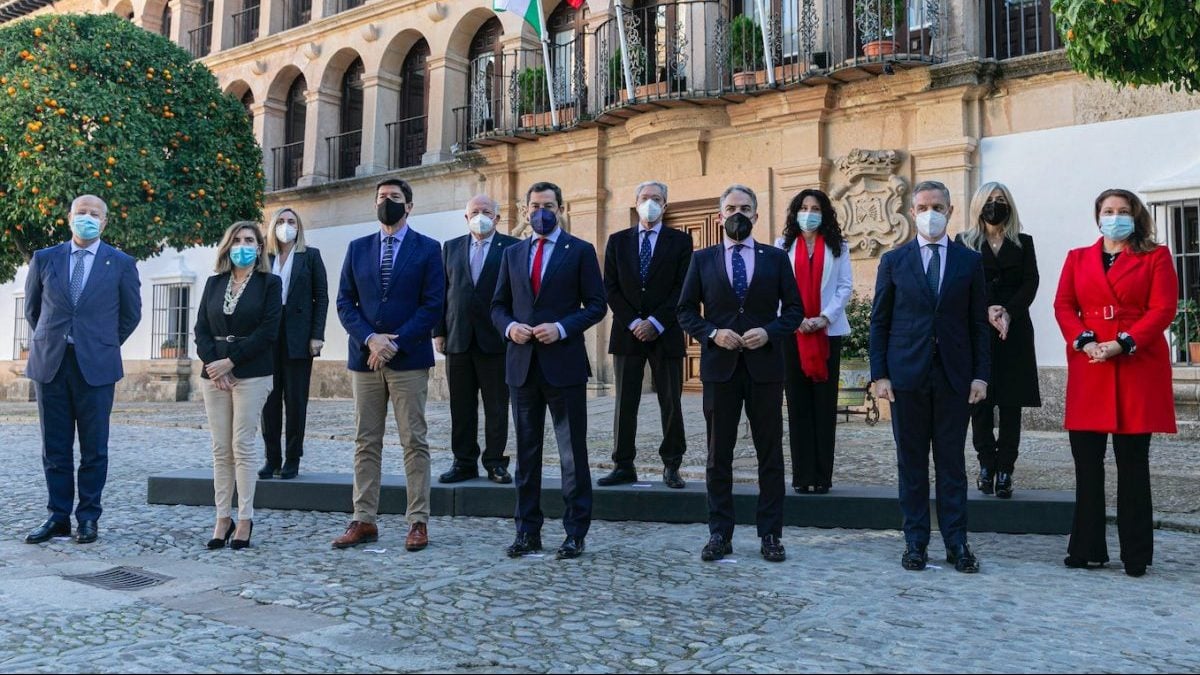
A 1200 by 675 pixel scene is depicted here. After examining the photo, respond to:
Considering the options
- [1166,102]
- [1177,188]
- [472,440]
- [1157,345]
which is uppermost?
[1166,102]

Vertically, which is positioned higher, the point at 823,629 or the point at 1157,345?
the point at 1157,345

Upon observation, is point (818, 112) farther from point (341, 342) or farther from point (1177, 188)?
point (341, 342)

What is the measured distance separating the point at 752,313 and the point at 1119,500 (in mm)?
2041

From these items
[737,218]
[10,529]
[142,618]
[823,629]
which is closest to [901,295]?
[737,218]

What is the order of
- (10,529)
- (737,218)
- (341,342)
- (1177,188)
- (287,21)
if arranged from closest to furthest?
(737,218)
(10,529)
(1177,188)
(341,342)
(287,21)

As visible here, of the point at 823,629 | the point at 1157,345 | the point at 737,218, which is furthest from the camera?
the point at 737,218

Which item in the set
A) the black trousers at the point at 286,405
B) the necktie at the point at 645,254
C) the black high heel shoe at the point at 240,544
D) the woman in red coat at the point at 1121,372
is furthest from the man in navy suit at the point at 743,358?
the black trousers at the point at 286,405

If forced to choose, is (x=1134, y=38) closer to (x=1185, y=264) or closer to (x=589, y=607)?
(x=1185, y=264)

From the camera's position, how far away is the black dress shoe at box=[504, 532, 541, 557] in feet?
18.5

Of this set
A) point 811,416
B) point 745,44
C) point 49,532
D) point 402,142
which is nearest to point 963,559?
point 811,416

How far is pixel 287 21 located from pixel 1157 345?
21.9 m

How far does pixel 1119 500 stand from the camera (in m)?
5.32

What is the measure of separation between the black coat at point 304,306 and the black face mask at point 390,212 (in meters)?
1.96

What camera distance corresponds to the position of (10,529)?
6656 mm
